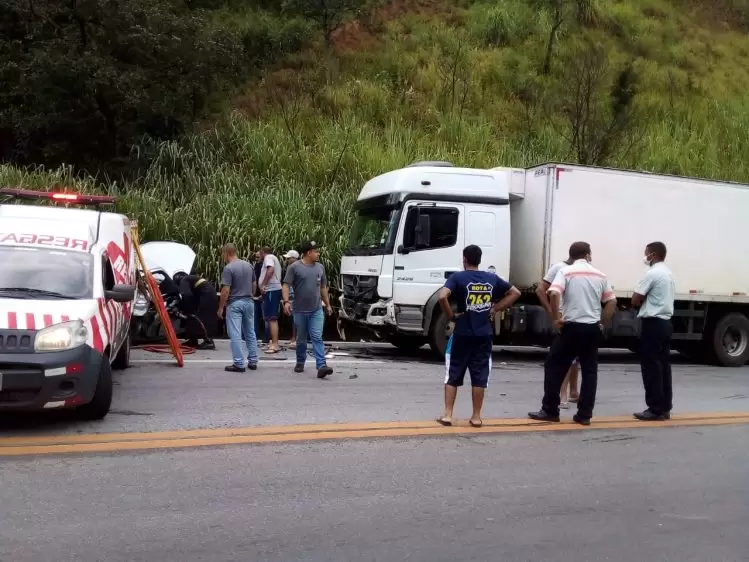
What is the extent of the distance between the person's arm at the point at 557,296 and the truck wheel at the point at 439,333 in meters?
4.41

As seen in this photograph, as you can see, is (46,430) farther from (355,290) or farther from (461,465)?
(355,290)

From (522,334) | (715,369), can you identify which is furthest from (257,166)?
(715,369)

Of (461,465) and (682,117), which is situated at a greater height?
(682,117)

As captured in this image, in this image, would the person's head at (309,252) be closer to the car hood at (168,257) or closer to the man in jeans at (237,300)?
the man in jeans at (237,300)

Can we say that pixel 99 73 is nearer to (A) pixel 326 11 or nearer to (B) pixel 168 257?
A: (B) pixel 168 257

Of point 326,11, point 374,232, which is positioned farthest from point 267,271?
point 326,11

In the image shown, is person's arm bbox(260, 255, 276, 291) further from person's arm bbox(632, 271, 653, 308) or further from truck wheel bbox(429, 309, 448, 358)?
person's arm bbox(632, 271, 653, 308)

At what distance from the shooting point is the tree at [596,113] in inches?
816

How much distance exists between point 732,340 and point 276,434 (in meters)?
10.2

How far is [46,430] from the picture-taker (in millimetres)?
6645

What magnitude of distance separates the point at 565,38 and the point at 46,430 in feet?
92.7

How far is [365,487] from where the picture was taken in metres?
5.56

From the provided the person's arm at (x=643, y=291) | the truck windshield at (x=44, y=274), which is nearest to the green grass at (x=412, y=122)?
the truck windshield at (x=44, y=274)

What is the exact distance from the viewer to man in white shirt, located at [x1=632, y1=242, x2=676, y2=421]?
798cm
